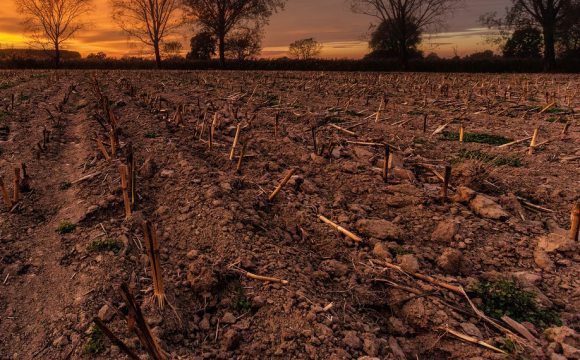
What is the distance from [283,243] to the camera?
4.98m

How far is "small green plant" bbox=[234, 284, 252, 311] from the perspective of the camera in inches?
152

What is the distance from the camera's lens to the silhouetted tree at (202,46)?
50000 mm

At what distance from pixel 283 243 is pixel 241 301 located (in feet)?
4.04

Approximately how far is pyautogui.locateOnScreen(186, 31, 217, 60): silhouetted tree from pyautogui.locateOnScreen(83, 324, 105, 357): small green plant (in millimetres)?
50835

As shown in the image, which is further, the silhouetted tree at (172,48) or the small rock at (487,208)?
the silhouetted tree at (172,48)

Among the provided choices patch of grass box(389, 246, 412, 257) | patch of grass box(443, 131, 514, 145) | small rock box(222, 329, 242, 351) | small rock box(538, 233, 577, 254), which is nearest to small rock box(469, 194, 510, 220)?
small rock box(538, 233, 577, 254)

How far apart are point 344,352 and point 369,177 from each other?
418cm

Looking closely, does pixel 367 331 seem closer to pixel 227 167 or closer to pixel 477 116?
pixel 227 167

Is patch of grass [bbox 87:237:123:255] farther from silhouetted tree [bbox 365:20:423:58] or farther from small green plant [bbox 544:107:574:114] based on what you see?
silhouetted tree [bbox 365:20:423:58]

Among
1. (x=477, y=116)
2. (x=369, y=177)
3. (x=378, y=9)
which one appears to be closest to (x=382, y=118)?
(x=477, y=116)

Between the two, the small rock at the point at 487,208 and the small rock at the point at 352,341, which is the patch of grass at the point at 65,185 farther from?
the small rock at the point at 487,208

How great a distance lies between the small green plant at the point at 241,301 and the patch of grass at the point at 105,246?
5.79 ft

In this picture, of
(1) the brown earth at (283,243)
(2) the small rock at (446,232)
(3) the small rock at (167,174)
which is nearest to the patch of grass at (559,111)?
(1) the brown earth at (283,243)

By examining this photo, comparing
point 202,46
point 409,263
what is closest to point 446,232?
point 409,263
